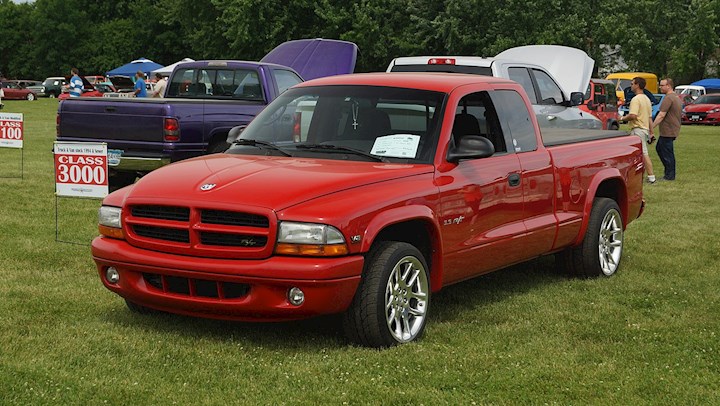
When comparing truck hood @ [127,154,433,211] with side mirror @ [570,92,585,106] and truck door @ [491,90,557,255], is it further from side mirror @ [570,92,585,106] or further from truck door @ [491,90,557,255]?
side mirror @ [570,92,585,106]

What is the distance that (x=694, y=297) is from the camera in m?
8.29

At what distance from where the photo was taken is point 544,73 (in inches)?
639

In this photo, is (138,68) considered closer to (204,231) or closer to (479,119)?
(479,119)

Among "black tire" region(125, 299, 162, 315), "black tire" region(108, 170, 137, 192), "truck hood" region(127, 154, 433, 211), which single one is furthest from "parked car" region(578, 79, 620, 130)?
"black tire" region(125, 299, 162, 315)

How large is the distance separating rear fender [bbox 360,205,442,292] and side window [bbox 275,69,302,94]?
8797 millimetres

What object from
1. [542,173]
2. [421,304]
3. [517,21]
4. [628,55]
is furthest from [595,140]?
[628,55]

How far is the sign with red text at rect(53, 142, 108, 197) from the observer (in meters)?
9.84

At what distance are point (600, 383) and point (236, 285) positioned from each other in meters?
2.08

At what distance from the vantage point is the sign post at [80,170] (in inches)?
388

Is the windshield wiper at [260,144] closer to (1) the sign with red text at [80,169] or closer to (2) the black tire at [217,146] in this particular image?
(1) the sign with red text at [80,169]

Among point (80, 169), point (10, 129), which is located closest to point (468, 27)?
point (10, 129)

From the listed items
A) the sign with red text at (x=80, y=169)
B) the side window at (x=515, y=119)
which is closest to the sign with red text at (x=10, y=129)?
the sign with red text at (x=80, y=169)

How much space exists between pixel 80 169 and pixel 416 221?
4382 mm

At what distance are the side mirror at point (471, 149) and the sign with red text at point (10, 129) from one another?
1062 centimetres
